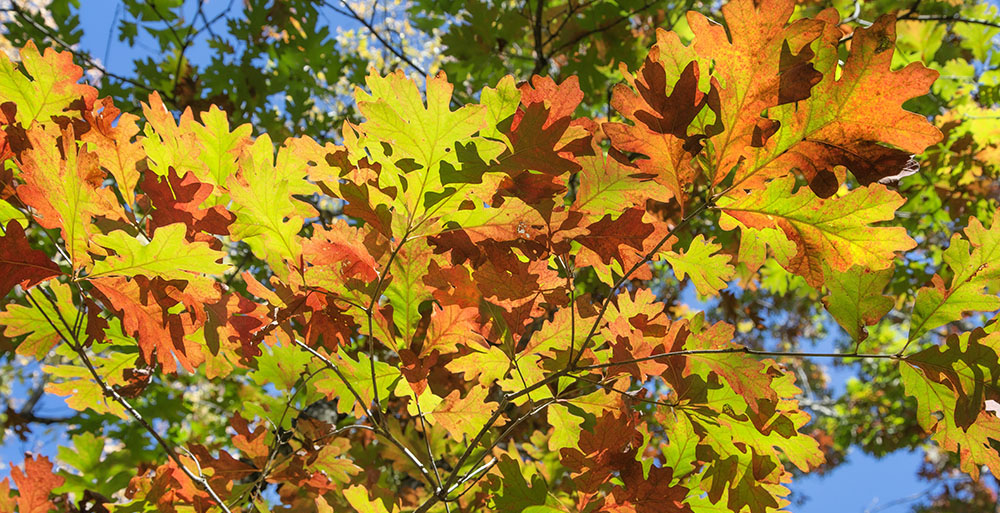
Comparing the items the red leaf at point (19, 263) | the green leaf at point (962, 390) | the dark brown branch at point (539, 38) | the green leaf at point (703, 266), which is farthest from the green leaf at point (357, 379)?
the dark brown branch at point (539, 38)

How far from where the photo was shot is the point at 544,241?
119 centimetres

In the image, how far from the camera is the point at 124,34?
12.3 ft

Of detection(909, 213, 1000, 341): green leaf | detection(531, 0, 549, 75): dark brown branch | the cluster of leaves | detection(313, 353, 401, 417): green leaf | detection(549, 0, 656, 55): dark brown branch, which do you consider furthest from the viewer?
detection(549, 0, 656, 55): dark brown branch

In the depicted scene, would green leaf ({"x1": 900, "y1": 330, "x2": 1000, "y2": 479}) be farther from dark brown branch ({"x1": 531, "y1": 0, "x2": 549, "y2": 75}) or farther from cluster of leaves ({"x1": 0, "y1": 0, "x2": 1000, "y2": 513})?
dark brown branch ({"x1": 531, "y1": 0, "x2": 549, "y2": 75})

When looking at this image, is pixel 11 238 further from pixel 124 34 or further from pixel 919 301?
pixel 124 34

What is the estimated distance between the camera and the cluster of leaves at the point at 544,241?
1.00 metres

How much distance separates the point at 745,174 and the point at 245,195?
36.4 inches

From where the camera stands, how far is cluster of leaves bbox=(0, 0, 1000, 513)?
100cm

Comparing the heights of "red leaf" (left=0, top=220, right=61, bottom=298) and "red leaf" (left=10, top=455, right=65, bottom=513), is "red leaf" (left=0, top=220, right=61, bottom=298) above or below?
above

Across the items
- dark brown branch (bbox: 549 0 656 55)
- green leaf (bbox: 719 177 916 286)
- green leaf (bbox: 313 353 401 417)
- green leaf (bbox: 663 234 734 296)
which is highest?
dark brown branch (bbox: 549 0 656 55)

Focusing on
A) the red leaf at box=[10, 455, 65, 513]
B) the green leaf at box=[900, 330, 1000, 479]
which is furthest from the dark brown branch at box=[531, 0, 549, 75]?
the red leaf at box=[10, 455, 65, 513]

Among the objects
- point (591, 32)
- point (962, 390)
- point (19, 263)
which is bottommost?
point (962, 390)

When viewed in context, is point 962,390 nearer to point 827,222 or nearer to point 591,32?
point 827,222

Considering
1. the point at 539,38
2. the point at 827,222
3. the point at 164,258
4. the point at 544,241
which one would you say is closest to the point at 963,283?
the point at 827,222
